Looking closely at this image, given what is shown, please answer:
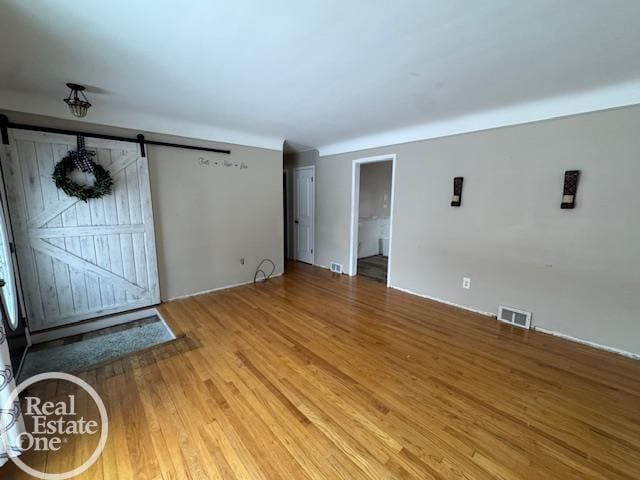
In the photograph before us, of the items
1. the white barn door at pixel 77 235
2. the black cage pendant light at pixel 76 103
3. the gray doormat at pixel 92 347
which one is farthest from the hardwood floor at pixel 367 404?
the black cage pendant light at pixel 76 103

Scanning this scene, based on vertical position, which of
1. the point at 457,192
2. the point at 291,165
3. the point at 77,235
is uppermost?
the point at 291,165

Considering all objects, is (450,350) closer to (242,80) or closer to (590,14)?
(590,14)

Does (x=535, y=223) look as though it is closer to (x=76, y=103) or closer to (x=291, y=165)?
(x=291, y=165)

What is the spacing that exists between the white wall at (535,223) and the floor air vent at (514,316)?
3.1 inches

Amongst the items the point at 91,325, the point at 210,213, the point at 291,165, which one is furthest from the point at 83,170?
the point at 291,165

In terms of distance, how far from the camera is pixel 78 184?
2.80 meters

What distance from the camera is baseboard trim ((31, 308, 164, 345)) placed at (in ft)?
9.05

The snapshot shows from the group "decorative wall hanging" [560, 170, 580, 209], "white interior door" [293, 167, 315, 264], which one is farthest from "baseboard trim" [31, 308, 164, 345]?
"decorative wall hanging" [560, 170, 580, 209]

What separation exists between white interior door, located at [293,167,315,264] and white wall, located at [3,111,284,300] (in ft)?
2.99

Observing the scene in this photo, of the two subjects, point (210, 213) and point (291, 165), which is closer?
point (210, 213)

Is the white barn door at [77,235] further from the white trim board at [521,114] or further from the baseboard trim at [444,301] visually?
the baseboard trim at [444,301]

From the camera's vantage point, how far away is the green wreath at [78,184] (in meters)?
2.68

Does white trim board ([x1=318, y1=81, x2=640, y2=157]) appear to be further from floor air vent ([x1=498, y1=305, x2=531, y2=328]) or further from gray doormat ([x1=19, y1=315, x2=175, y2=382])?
gray doormat ([x1=19, y1=315, x2=175, y2=382])

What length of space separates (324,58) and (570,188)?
2658 millimetres
